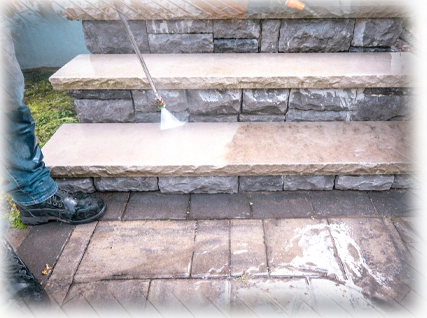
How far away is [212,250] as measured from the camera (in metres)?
1.71

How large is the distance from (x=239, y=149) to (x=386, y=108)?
1.11 metres

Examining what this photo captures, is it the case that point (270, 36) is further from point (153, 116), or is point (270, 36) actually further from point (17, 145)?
point (17, 145)

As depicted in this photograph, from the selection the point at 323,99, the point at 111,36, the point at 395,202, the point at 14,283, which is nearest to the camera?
the point at 14,283

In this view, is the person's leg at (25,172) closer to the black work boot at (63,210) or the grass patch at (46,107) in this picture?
the black work boot at (63,210)

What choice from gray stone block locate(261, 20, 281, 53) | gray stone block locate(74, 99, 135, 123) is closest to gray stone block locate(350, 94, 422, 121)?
gray stone block locate(261, 20, 281, 53)

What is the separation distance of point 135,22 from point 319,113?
1445 millimetres

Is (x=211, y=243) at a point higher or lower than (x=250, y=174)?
lower

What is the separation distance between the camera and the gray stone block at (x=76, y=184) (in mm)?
2012

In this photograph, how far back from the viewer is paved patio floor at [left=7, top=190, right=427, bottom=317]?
146cm

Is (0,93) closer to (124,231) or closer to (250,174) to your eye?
(124,231)

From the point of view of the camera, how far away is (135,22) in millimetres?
2131

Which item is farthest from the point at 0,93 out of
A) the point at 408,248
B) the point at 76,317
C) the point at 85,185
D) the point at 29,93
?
the point at 408,248

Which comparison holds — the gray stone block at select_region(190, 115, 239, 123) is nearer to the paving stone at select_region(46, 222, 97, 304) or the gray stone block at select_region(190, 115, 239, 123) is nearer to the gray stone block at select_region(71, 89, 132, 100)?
the gray stone block at select_region(71, 89, 132, 100)

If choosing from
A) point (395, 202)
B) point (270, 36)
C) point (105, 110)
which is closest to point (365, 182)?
point (395, 202)
